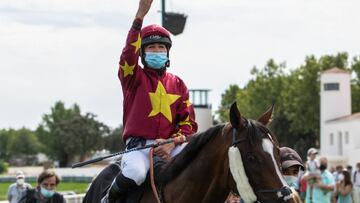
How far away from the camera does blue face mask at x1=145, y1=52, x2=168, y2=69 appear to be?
5742mm

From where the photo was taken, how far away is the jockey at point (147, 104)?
552cm

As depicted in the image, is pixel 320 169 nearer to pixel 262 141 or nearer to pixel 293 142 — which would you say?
pixel 262 141

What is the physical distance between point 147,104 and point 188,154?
56 cm

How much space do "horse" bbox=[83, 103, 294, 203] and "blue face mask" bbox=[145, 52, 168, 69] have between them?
2.40 ft

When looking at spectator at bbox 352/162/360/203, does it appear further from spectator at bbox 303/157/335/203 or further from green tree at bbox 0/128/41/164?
green tree at bbox 0/128/41/164

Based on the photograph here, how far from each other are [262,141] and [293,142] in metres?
85.2

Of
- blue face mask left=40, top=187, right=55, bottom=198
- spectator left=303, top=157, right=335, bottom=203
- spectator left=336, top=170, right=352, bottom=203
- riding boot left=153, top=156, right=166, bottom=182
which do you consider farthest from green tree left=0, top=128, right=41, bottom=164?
riding boot left=153, top=156, right=166, bottom=182

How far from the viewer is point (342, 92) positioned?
294 feet

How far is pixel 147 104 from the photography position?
5672mm

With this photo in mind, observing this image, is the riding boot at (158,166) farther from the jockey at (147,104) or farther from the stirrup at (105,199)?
the stirrup at (105,199)

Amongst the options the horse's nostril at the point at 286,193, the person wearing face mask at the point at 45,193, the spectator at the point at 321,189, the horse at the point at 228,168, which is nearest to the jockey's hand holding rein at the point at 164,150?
the horse at the point at 228,168

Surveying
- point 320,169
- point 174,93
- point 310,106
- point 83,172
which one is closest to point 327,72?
point 310,106

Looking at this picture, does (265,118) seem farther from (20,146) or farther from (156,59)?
(20,146)

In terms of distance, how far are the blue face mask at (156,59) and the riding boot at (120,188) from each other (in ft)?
2.89
